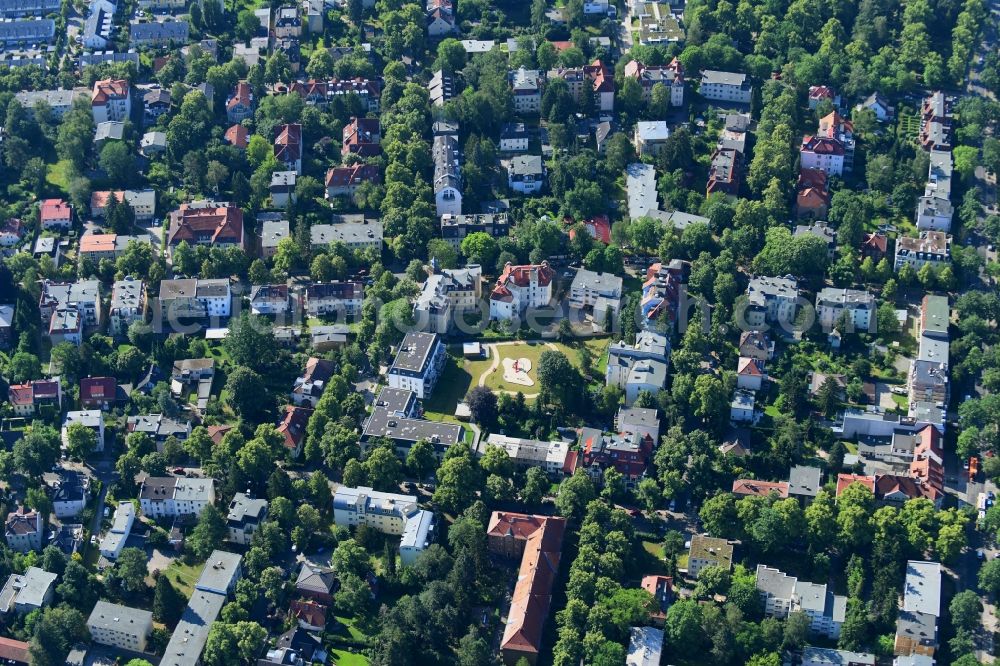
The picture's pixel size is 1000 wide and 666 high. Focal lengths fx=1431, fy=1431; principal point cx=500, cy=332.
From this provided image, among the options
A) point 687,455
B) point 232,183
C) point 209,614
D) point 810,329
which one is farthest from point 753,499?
point 232,183

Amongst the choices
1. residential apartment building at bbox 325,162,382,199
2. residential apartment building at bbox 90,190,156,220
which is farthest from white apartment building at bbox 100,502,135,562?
residential apartment building at bbox 325,162,382,199

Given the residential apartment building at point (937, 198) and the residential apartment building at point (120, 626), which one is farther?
the residential apartment building at point (937, 198)

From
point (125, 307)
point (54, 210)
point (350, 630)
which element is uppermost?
point (54, 210)

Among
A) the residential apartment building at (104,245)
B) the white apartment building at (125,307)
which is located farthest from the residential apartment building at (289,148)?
the white apartment building at (125,307)

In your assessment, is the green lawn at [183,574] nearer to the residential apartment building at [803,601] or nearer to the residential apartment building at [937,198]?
the residential apartment building at [803,601]

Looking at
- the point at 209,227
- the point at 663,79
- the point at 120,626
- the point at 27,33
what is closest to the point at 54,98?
the point at 27,33

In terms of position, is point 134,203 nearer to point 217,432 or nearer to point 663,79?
point 217,432

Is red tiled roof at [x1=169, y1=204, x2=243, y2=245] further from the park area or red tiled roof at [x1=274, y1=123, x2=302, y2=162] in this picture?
the park area
